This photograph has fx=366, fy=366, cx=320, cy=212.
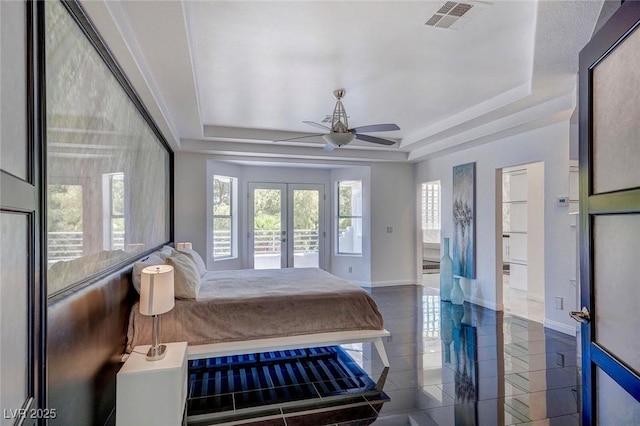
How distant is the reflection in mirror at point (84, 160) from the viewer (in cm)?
162

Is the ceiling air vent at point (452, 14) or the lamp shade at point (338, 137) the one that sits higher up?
the ceiling air vent at point (452, 14)

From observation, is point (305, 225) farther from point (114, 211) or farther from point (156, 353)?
point (156, 353)

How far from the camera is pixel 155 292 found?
2305 mm

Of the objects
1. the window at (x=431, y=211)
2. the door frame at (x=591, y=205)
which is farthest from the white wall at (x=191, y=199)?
the window at (x=431, y=211)

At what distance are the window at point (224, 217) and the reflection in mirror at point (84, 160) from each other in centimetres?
348

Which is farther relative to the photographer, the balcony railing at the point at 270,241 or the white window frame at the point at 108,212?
the balcony railing at the point at 270,241

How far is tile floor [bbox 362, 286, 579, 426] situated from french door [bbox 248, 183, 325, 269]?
9.67 ft

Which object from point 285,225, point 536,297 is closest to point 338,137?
point 285,225

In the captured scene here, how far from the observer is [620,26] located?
1.31 m

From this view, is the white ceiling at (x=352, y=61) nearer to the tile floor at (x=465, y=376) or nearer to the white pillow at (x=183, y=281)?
the white pillow at (x=183, y=281)

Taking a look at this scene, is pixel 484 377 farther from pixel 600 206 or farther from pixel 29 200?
pixel 29 200

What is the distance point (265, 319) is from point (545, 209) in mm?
3761

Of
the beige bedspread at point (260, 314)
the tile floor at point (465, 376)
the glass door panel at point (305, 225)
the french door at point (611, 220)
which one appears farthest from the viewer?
the glass door panel at point (305, 225)

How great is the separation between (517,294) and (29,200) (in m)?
7.23
